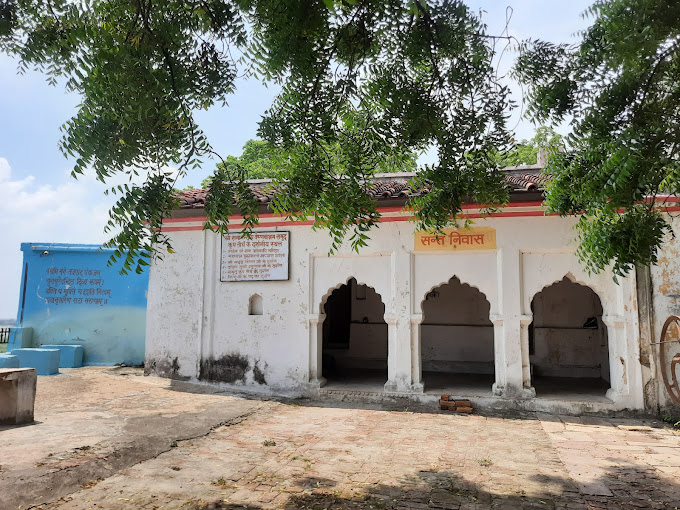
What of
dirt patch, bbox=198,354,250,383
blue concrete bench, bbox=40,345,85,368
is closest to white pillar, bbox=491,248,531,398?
dirt patch, bbox=198,354,250,383

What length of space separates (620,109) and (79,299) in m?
11.8

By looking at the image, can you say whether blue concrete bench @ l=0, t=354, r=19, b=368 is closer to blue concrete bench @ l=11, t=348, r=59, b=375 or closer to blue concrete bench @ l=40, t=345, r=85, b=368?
blue concrete bench @ l=11, t=348, r=59, b=375

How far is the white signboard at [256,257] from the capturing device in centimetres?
904

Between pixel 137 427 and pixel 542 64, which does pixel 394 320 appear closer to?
pixel 137 427

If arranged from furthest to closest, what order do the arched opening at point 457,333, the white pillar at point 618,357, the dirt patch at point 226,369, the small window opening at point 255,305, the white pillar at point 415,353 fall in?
the arched opening at point 457,333 → the small window opening at point 255,305 → the dirt patch at point 226,369 → the white pillar at point 415,353 → the white pillar at point 618,357

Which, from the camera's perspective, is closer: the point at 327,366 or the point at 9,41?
the point at 9,41

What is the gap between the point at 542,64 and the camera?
14.6ft

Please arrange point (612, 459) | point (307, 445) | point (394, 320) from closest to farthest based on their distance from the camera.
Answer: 1. point (612, 459)
2. point (307, 445)
3. point (394, 320)

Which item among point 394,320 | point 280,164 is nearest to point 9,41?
point 280,164

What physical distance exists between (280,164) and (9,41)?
236 centimetres

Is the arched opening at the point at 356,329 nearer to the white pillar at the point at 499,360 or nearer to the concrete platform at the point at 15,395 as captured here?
the white pillar at the point at 499,360

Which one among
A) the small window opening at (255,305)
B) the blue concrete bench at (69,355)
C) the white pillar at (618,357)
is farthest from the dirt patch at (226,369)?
the white pillar at (618,357)

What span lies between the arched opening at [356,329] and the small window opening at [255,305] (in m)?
2.93

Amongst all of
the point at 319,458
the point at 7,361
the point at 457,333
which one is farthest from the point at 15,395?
the point at 457,333
